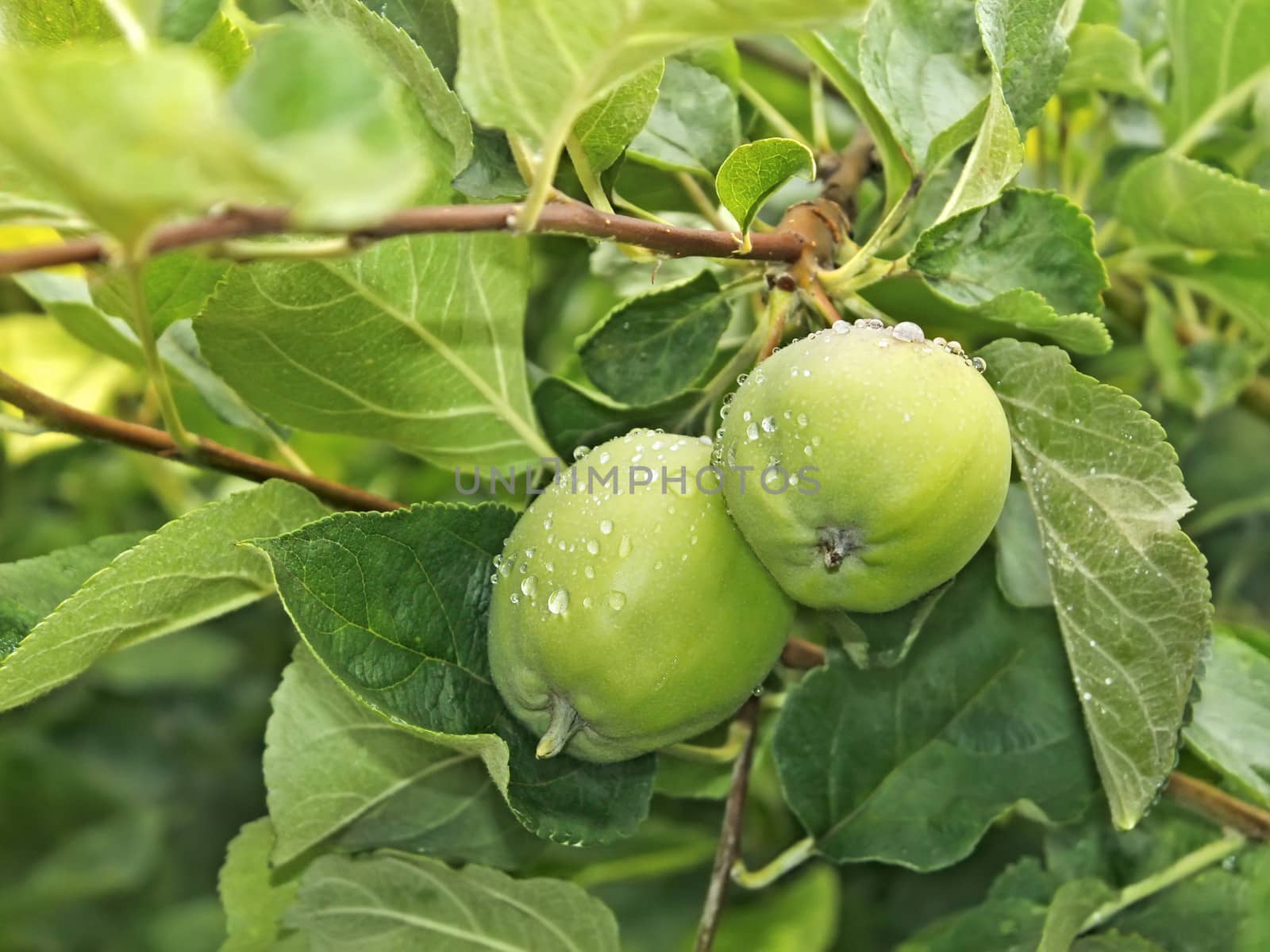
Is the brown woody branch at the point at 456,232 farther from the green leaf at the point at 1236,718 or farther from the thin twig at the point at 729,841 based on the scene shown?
the green leaf at the point at 1236,718

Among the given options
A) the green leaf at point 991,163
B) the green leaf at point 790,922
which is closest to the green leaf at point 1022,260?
the green leaf at point 991,163

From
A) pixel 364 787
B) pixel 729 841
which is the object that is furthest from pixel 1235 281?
pixel 364 787

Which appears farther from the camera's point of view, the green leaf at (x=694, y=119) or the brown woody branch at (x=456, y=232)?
the green leaf at (x=694, y=119)

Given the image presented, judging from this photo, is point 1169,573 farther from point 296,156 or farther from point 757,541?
point 296,156

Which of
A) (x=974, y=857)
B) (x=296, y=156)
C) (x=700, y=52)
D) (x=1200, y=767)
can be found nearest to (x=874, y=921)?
(x=974, y=857)

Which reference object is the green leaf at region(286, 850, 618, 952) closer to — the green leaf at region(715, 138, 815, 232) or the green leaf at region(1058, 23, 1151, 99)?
the green leaf at region(715, 138, 815, 232)

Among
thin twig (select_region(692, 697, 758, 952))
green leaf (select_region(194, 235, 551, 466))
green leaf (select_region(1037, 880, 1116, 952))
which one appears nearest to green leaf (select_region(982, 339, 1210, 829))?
green leaf (select_region(1037, 880, 1116, 952))
